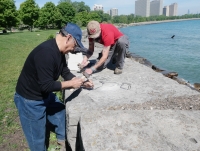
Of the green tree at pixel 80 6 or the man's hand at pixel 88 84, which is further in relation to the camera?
the green tree at pixel 80 6

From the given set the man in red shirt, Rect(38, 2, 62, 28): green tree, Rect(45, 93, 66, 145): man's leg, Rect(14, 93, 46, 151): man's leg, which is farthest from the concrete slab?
Rect(38, 2, 62, 28): green tree

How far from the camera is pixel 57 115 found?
3.40m

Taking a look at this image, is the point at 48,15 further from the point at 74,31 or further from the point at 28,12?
the point at 74,31

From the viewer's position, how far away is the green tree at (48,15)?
48438 millimetres

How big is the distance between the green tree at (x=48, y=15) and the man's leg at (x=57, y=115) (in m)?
46.9

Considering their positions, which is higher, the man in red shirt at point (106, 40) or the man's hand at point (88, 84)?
the man in red shirt at point (106, 40)

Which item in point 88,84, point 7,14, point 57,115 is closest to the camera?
point 57,115

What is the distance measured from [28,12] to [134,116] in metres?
44.6

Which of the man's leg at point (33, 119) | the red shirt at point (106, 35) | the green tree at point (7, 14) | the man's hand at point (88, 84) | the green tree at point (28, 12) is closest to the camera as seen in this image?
the man's leg at point (33, 119)

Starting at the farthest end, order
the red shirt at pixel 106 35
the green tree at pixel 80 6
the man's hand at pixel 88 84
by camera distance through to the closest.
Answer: the green tree at pixel 80 6, the red shirt at pixel 106 35, the man's hand at pixel 88 84

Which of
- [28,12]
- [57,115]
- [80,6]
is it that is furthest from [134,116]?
[80,6]

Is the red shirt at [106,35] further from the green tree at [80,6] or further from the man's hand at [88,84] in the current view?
the green tree at [80,6]

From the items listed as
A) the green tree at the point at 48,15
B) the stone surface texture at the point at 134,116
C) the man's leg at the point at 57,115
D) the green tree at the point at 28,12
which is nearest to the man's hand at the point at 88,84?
the stone surface texture at the point at 134,116

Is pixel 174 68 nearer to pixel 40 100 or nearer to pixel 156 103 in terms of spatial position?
pixel 156 103
